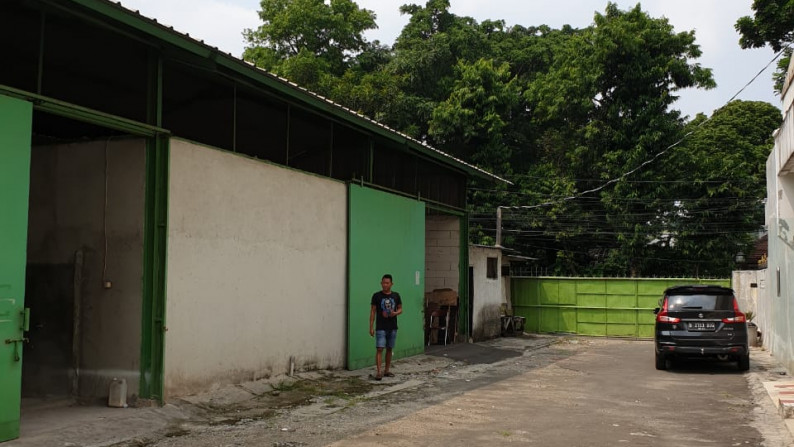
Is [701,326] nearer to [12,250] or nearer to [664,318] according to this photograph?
[664,318]

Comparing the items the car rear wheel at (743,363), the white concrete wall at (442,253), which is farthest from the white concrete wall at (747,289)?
the white concrete wall at (442,253)

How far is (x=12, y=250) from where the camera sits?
6.82 metres

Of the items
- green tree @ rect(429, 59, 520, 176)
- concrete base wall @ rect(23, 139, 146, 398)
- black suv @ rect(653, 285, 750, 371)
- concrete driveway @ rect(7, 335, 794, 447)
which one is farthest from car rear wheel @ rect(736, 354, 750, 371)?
green tree @ rect(429, 59, 520, 176)

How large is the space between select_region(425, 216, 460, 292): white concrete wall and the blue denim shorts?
23.2 ft

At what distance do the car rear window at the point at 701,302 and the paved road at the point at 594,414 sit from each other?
4.35 ft

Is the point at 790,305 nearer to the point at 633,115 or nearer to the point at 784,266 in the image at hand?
the point at 784,266

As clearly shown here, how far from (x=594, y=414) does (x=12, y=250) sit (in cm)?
723

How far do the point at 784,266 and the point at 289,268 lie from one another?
949cm

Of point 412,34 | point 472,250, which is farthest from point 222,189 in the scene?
point 412,34

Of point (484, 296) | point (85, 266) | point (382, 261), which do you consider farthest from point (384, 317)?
point (484, 296)

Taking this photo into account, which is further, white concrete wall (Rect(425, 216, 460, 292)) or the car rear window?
white concrete wall (Rect(425, 216, 460, 292))

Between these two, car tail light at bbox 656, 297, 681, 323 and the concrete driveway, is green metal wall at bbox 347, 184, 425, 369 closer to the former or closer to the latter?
the concrete driveway

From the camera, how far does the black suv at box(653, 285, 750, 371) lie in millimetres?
13812

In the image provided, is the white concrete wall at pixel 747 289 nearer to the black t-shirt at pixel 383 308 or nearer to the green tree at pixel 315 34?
the black t-shirt at pixel 383 308
